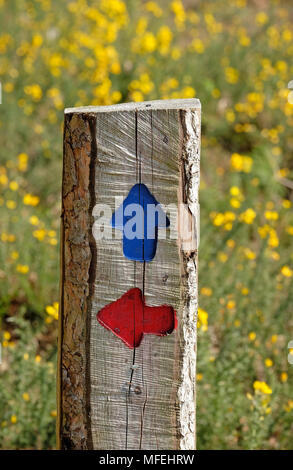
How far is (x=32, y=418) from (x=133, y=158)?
60.7 inches

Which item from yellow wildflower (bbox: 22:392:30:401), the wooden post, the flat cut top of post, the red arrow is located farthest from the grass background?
the flat cut top of post

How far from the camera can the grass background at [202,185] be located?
2.56 meters

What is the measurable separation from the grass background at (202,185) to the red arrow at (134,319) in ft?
→ 2.81

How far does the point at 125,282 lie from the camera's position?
1.58 meters

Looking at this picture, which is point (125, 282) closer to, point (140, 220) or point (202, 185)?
point (140, 220)

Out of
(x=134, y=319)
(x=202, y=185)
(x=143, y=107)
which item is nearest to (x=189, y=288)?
(x=134, y=319)

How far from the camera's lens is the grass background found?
2557 millimetres

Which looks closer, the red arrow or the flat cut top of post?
the flat cut top of post

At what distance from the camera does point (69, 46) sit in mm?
5574

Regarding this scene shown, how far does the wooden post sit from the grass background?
2.44ft

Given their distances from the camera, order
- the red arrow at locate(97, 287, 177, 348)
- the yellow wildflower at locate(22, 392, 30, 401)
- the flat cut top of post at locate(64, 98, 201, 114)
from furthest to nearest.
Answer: the yellow wildflower at locate(22, 392, 30, 401), the red arrow at locate(97, 287, 177, 348), the flat cut top of post at locate(64, 98, 201, 114)

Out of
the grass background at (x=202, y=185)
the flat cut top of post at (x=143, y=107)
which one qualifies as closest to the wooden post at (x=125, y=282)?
the flat cut top of post at (x=143, y=107)

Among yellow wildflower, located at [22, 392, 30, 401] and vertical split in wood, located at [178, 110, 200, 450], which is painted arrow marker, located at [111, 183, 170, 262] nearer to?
vertical split in wood, located at [178, 110, 200, 450]

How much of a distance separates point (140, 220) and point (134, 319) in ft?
0.99
